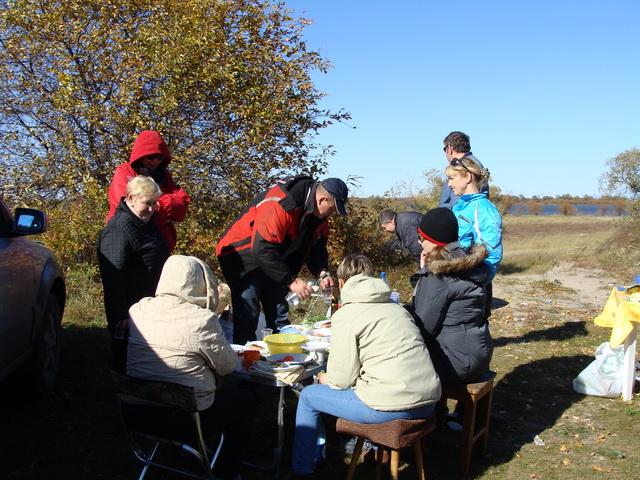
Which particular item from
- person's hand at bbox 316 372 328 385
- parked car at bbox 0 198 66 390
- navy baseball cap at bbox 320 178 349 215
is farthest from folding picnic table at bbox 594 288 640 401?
parked car at bbox 0 198 66 390

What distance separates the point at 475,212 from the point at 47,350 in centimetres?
347

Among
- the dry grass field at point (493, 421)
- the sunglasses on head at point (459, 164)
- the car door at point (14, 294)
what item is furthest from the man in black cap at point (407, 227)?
the car door at point (14, 294)

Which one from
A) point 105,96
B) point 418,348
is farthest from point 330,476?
point 105,96

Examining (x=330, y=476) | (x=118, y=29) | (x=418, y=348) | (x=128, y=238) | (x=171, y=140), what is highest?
(x=118, y=29)

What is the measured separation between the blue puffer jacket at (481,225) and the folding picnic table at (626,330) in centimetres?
134

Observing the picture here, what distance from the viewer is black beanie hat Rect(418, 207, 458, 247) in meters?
3.83

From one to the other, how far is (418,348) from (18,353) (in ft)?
8.31

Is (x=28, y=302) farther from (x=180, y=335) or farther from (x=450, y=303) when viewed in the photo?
(x=450, y=303)

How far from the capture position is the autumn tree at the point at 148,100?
25.2 feet

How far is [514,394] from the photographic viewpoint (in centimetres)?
549

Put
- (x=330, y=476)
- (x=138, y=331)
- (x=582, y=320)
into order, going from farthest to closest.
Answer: (x=582, y=320)
(x=330, y=476)
(x=138, y=331)

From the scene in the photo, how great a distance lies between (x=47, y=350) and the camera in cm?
482

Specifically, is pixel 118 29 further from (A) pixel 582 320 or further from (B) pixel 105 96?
(A) pixel 582 320

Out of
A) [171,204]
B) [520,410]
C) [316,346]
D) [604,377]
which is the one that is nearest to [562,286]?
[604,377]
